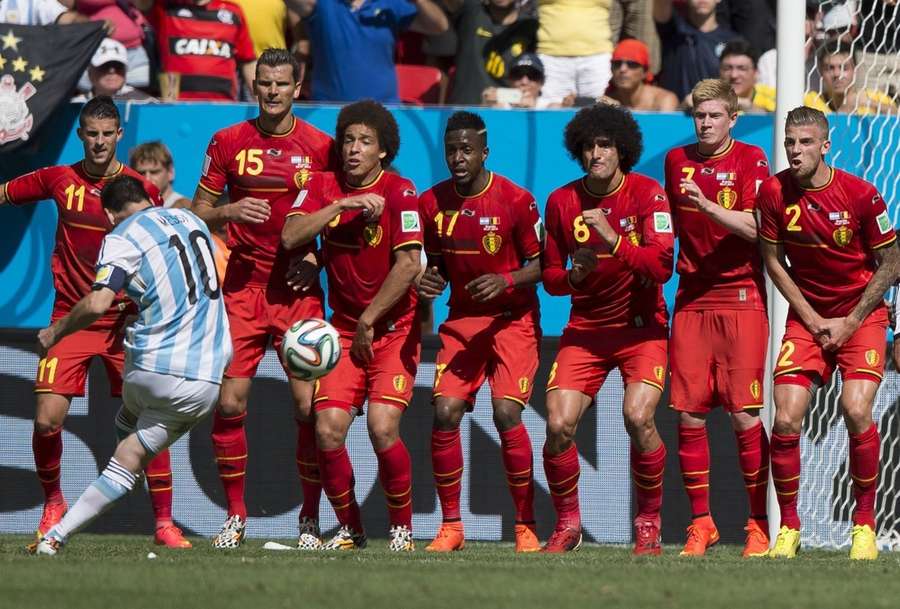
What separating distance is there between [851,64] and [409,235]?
3.86 m

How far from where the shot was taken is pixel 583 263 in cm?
838

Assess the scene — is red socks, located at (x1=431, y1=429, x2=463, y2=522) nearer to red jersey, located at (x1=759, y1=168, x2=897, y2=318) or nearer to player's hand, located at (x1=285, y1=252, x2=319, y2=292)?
player's hand, located at (x1=285, y1=252, x2=319, y2=292)

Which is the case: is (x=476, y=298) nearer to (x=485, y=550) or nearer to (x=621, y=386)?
(x=485, y=550)

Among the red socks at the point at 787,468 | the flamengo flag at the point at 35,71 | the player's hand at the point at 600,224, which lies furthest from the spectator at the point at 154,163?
the red socks at the point at 787,468

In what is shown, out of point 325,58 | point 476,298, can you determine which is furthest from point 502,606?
point 325,58

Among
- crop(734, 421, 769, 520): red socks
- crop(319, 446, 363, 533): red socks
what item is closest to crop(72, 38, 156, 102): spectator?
crop(319, 446, 363, 533): red socks

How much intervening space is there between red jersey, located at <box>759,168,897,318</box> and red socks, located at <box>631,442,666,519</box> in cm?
120

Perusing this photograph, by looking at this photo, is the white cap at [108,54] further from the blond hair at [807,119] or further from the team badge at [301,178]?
the blond hair at [807,119]

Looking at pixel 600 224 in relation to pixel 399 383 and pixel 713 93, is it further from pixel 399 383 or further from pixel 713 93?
pixel 399 383

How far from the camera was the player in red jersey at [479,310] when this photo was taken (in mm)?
8883

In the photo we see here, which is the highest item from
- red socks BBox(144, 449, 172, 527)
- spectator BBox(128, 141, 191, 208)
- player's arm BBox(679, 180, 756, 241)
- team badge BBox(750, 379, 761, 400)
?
spectator BBox(128, 141, 191, 208)

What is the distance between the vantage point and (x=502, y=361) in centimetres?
891

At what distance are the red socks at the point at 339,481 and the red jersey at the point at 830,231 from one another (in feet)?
8.73

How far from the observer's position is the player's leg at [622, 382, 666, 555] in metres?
8.64
